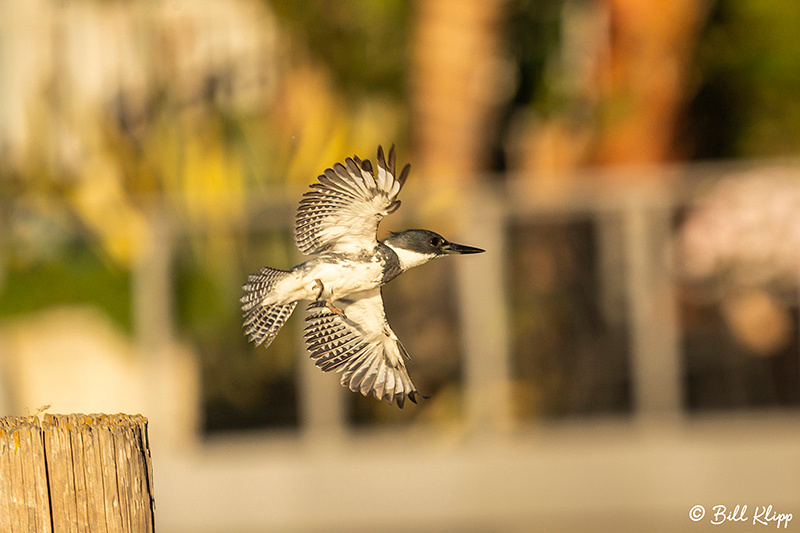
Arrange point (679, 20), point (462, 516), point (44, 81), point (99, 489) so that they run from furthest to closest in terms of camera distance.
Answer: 1. point (44, 81)
2. point (679, 20)
3. point (462, 516)
4. point (99, 489)

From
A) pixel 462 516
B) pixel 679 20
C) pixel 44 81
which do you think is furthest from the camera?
pixel 44 81

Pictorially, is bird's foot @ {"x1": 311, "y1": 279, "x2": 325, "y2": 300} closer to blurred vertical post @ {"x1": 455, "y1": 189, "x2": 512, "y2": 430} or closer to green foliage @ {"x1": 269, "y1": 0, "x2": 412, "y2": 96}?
blurred vertical post @ {"x1": 455, "y1": 189, "x2": 512, "y2": 430}

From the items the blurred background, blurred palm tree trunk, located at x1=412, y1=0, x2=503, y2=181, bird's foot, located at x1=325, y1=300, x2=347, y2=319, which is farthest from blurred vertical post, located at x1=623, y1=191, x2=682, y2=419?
bird's foot, located at x1=325, y1=300, x2=347, y2=319

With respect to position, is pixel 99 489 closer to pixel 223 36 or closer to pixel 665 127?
pixel 665 127

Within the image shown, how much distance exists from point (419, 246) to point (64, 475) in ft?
2.64

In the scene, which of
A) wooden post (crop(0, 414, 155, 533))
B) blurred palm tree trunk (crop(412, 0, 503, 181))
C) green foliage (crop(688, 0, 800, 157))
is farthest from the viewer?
green foliage (crop(688, 0, 800, 157))

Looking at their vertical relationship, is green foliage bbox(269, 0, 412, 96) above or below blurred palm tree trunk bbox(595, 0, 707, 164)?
above

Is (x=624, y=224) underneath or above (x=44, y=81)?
underneath

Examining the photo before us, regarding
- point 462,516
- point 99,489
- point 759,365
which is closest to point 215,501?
point 462,516

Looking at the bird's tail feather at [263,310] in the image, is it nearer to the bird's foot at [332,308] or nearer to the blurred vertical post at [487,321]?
the bird's foot at [332,308]

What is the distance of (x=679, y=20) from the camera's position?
8.58 metres

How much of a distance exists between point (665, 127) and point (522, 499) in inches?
126

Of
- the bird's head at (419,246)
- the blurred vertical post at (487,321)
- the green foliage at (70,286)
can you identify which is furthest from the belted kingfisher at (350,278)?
the green foliage at (70,286)

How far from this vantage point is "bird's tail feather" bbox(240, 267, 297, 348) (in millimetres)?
1876
